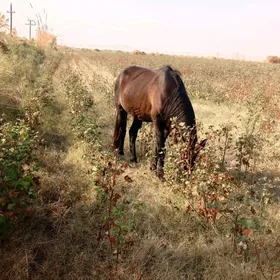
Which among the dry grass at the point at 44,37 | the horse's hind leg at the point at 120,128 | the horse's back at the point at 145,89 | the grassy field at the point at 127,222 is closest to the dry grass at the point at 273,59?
the dry grass at the point at 44,37

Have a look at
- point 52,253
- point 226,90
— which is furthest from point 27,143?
point 226,90

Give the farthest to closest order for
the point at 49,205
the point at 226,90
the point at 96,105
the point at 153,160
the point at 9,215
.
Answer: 1. the point at 226,90
2. the point at 96,105
3. the point at 153,160
4. the point at 49,205
5. the point at 9,215

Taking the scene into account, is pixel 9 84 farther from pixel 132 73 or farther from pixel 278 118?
pixel 278 118

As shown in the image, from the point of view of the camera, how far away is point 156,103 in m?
5.51

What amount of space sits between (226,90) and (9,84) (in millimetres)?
9790

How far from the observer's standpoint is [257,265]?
10.3 ft

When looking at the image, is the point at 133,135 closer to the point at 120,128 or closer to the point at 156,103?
the point at 120,128

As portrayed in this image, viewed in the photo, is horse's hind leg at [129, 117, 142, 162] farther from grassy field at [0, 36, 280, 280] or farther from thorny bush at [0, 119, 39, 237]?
thorny bush at [0, 119, 39, 237]

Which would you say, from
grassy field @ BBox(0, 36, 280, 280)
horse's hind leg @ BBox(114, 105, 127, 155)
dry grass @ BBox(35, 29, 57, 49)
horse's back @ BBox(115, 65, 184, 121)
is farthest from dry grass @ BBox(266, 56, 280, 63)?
grassy field @ BBox(0, 36, 280, 280)

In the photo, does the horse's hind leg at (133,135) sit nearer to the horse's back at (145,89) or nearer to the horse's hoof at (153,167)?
the horse's back at (145,89)

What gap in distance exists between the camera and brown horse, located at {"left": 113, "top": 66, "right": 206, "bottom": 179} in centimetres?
516


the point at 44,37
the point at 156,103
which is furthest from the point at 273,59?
the point at 156,103

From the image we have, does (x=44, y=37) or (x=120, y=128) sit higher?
(x=44, y=37)

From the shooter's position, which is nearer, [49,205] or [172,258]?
[172,258]
